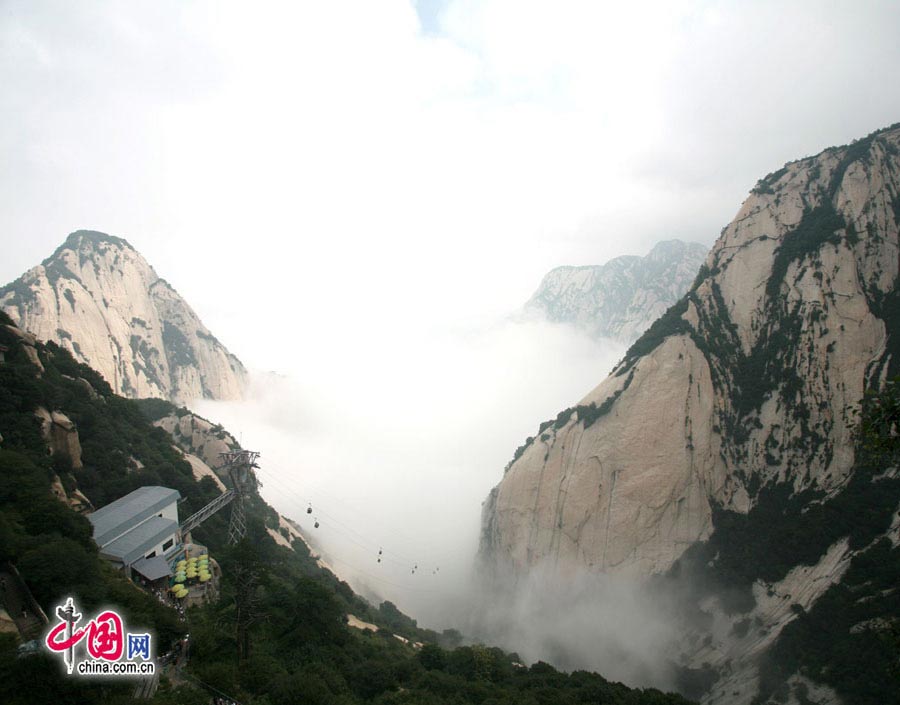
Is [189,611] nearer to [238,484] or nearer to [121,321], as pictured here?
[238,484]

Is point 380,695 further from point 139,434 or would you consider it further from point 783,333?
point 783,333

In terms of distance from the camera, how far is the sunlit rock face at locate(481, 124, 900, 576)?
5069 cm

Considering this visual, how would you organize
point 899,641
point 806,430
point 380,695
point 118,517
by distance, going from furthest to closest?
point 806,430
point 118,517
point 380,695
point 899,641

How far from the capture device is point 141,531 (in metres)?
31.2

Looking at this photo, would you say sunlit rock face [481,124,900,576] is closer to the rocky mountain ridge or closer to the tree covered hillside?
the rocky mountain ridge

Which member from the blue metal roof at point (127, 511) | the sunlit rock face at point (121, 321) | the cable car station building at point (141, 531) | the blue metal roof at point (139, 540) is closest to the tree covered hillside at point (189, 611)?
the blue metal roof at point (127, 511)

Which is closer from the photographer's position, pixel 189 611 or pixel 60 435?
pixel 189 611

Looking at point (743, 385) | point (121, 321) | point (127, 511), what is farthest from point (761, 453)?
point (121, 321)

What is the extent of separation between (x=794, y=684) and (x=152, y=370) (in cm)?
12796

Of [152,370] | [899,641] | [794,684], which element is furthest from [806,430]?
[152,370]

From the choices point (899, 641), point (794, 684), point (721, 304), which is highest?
point (721, 304)

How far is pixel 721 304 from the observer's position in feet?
209

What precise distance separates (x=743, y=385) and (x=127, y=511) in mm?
63693

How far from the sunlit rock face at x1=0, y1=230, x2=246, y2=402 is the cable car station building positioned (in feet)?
195
